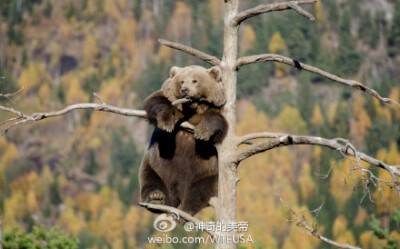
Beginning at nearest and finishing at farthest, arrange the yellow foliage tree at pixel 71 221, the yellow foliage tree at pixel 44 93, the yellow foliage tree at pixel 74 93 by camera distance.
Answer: the yellow foliage tree at pixel 71 221
the yellow foliage tree at pixel 44 93
the yellow foliage tree at pixel 74 93

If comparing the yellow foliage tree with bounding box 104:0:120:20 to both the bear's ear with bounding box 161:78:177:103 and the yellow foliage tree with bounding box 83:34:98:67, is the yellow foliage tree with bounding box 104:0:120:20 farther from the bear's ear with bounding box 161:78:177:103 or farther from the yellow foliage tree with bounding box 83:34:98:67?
the bear's ear with bounding box 161:78:177:103

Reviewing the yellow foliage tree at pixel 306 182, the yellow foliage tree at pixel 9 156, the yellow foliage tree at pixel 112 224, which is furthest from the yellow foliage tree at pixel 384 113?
the yellow foliage tree at pixel 9 156

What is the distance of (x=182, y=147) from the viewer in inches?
292

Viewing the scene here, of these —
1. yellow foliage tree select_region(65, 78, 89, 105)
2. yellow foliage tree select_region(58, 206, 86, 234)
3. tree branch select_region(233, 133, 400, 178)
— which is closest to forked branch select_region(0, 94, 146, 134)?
tree branch select_region(233, 133, 400, 178)

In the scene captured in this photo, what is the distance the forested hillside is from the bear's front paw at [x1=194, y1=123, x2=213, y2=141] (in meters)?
58.8

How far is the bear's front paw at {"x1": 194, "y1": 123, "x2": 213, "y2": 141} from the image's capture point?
6.64 metres

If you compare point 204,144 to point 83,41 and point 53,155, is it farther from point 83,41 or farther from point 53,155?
point 83,41

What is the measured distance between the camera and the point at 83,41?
440 feet

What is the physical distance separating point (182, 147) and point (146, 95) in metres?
106

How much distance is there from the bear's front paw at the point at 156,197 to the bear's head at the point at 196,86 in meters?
1.03

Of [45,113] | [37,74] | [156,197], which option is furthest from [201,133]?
[37,74]

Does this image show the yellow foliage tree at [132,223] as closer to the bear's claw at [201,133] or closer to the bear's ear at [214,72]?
the bear's ear at [214,72]

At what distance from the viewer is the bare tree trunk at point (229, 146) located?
6.14m

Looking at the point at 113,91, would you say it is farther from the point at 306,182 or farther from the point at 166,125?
the point at 166,125
